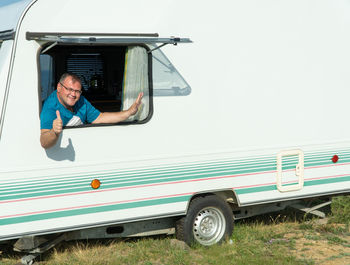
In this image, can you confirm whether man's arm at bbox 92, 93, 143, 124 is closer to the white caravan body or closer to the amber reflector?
the white caravan body

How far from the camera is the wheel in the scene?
664cm

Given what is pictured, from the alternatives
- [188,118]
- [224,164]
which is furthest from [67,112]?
[224,164]

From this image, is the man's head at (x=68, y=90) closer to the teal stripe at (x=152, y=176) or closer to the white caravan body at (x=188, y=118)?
the white caravan body at (x=188, y=118)

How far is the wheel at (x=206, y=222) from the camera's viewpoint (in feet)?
21.8

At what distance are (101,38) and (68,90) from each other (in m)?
0.61

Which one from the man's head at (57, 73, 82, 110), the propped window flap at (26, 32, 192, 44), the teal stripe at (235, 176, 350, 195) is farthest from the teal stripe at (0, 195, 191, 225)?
the propped window flap at (26, 32, 192, 44)

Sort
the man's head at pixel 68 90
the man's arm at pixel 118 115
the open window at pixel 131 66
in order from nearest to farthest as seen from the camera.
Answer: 1. the open window at pixel 131 66
2. the man's head at pixel 68 90
3. the man's arm at pixel 118 115

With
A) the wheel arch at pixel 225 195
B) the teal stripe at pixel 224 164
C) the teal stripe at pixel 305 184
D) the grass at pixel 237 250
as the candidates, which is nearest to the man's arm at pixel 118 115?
the teal stripe at pixel 224 164

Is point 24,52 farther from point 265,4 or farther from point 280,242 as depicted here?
point 280,242

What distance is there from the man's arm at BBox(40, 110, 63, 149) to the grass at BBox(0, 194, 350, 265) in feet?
4.55

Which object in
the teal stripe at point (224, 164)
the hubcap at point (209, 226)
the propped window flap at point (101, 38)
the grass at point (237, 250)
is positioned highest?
the propped window flap at point (101, 38)

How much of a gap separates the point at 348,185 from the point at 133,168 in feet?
10.0

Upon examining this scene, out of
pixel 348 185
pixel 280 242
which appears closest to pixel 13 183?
pixel 280 242

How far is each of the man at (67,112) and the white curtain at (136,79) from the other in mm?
94
